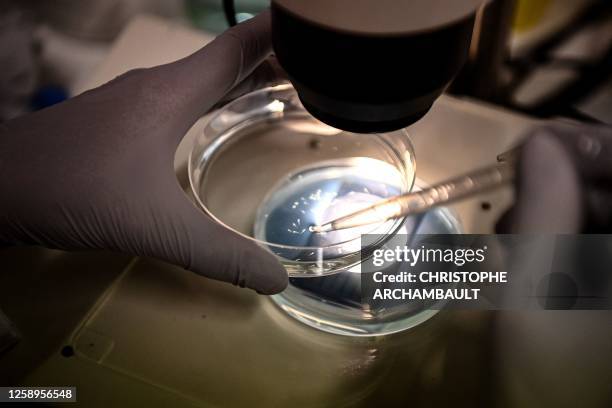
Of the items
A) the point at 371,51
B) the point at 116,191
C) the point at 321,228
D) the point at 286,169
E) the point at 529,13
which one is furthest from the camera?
the point at 529,13

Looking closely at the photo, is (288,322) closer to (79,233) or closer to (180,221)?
(180,221)

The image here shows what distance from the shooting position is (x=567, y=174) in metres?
0.72

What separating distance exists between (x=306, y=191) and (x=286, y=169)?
0.06 metres

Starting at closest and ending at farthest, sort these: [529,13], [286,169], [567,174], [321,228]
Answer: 1. [567,174]
2. [321,228]
3. [286,169]
4. [529,13]

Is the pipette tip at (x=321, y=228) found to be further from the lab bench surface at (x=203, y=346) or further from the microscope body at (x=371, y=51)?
the microscope body at (x=371, y=51)

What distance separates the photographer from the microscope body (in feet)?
1.82

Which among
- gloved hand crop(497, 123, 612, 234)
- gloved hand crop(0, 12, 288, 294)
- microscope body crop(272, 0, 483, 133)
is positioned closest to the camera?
microscope body crop(272, 0, 483, 133)

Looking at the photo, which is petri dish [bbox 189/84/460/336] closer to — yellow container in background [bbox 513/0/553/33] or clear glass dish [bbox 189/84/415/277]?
clear glass dish [bbox 189/84/415/277]

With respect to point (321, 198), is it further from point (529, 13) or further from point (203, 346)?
point (529, 13)

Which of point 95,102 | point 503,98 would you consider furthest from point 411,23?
point 503,98

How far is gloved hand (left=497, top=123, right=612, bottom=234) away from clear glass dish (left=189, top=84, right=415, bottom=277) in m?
0.20

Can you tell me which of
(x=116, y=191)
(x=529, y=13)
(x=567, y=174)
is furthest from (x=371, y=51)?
(x=529, y=13)

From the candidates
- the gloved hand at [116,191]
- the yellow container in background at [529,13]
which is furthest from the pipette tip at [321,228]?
the yellow container in background at [529,13]

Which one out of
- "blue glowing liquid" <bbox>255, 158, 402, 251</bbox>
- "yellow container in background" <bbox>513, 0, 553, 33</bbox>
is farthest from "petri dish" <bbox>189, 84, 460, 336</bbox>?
"yellow container in background" <bbox>513, 0, 553, 33</bbox>
